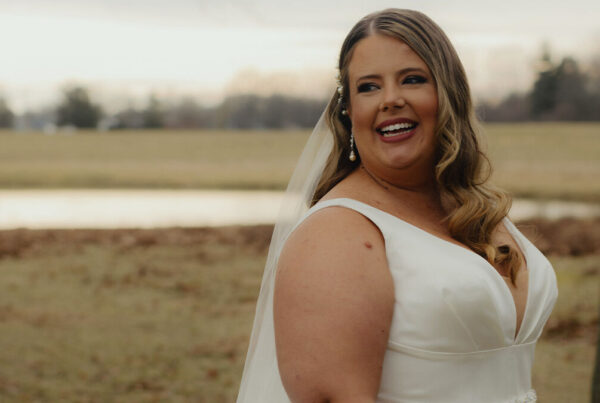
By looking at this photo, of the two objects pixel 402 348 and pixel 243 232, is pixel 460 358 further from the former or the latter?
pixel 243 232

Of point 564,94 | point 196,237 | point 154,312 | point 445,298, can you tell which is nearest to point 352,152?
point 445,298

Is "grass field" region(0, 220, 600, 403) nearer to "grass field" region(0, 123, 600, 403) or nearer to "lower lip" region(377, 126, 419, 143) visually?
"grass field" region(0, 123, 600, 403)

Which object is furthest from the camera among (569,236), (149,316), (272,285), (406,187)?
(569,236)

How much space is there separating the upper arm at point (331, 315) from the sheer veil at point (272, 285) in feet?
1.36

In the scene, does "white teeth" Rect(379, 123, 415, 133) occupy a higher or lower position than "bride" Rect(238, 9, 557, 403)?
higher

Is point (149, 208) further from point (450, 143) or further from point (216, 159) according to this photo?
point (216, 159)

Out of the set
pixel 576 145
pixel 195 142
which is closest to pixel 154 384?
pixel 576 145

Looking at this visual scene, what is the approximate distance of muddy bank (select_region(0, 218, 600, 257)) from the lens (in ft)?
40.4

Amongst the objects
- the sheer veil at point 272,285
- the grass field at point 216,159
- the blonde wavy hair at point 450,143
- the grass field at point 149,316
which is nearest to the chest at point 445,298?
the blonde wavy hair at point 450,143

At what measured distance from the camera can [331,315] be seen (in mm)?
1848

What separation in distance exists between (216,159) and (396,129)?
122 ft

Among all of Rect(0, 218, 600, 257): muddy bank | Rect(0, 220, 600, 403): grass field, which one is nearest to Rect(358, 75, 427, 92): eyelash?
Rect(0, 220, 600, 403): grass field

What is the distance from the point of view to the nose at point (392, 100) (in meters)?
2.13

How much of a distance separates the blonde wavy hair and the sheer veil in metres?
0.18
